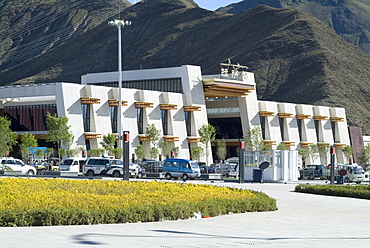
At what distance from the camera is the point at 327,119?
106 metres

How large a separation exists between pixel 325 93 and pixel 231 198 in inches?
5790

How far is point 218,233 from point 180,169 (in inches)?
1590

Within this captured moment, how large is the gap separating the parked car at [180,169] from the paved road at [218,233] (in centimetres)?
3369

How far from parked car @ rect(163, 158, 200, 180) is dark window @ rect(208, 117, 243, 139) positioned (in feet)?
149

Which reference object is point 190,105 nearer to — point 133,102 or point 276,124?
point 133,102

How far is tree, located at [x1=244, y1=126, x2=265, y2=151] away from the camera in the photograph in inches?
3548

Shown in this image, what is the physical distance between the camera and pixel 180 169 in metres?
57.9

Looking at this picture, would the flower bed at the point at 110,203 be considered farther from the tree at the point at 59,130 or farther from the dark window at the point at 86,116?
the dark window at the point at 86,116

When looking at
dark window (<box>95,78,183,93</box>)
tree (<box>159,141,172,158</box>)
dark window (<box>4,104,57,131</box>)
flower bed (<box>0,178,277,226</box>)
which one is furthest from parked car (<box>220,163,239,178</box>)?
flower bed (<box>0,178,277,226</box>)

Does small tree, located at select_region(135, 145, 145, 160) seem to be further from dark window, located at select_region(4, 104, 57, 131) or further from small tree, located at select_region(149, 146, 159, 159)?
dark window, located at select_region(4, 104, 57, 131)

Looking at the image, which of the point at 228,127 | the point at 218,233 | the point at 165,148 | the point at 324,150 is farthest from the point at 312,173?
the point at 218,233

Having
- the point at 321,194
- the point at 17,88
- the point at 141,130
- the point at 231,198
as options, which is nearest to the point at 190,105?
the point at 141,130

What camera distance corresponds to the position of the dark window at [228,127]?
340ft

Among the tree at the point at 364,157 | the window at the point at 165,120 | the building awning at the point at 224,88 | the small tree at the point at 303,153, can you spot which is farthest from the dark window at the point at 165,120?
the tree at the point at 364,157
